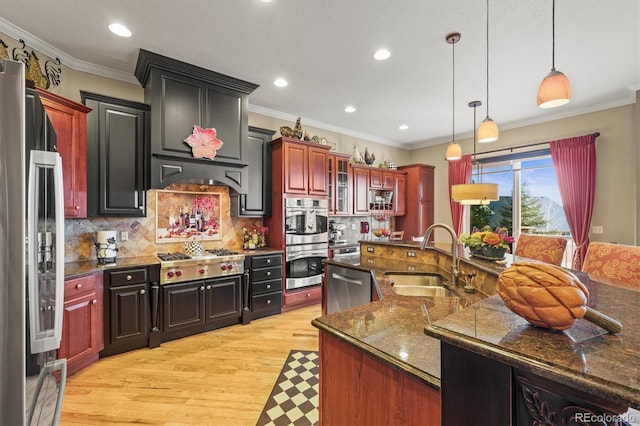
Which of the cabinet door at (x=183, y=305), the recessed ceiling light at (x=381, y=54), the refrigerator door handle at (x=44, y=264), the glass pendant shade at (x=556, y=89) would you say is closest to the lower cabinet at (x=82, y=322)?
the cabinet door at (x=183, y=305)

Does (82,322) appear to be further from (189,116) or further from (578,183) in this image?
(578,183)

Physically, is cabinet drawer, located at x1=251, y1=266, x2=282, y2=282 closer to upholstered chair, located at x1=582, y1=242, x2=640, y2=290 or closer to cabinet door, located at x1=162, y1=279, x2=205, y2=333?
cabinet door, located at x1=162, y1=279, x2=205, y2=333

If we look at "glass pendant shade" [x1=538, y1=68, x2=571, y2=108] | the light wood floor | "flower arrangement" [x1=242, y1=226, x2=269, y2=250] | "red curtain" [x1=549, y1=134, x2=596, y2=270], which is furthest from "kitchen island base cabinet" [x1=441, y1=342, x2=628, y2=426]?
"red curtain" [x1=549, y1=134, x2=596, y2=270]

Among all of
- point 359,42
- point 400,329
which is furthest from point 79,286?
point 359,42

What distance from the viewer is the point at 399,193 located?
576 cm

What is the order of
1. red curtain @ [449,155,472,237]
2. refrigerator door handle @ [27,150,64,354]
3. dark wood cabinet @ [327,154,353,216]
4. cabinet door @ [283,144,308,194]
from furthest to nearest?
red curtain @ [449,155,472,237]
dark wood cabinet @ [327,154,353,216]
cabinet door @ [283,144,308,194]
refrigerator door handle @ [27,150,64,354]

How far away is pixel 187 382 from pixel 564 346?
251cm

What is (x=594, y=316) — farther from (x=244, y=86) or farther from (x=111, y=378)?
(x=244, y=86)

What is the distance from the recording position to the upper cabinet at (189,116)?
280 centimetres

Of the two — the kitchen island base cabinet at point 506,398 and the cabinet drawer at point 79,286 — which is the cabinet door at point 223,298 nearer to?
the cabinet drawer at point 79,286

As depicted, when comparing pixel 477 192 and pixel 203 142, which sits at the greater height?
pixel 203 142

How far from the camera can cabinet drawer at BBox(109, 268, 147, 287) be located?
255 centimetres

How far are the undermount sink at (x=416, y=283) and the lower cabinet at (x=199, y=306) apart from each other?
6.37ft

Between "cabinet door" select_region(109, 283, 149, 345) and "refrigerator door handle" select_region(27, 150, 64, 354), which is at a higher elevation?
"refrigerator door handle" select_region(27, 150, 64, 354)
